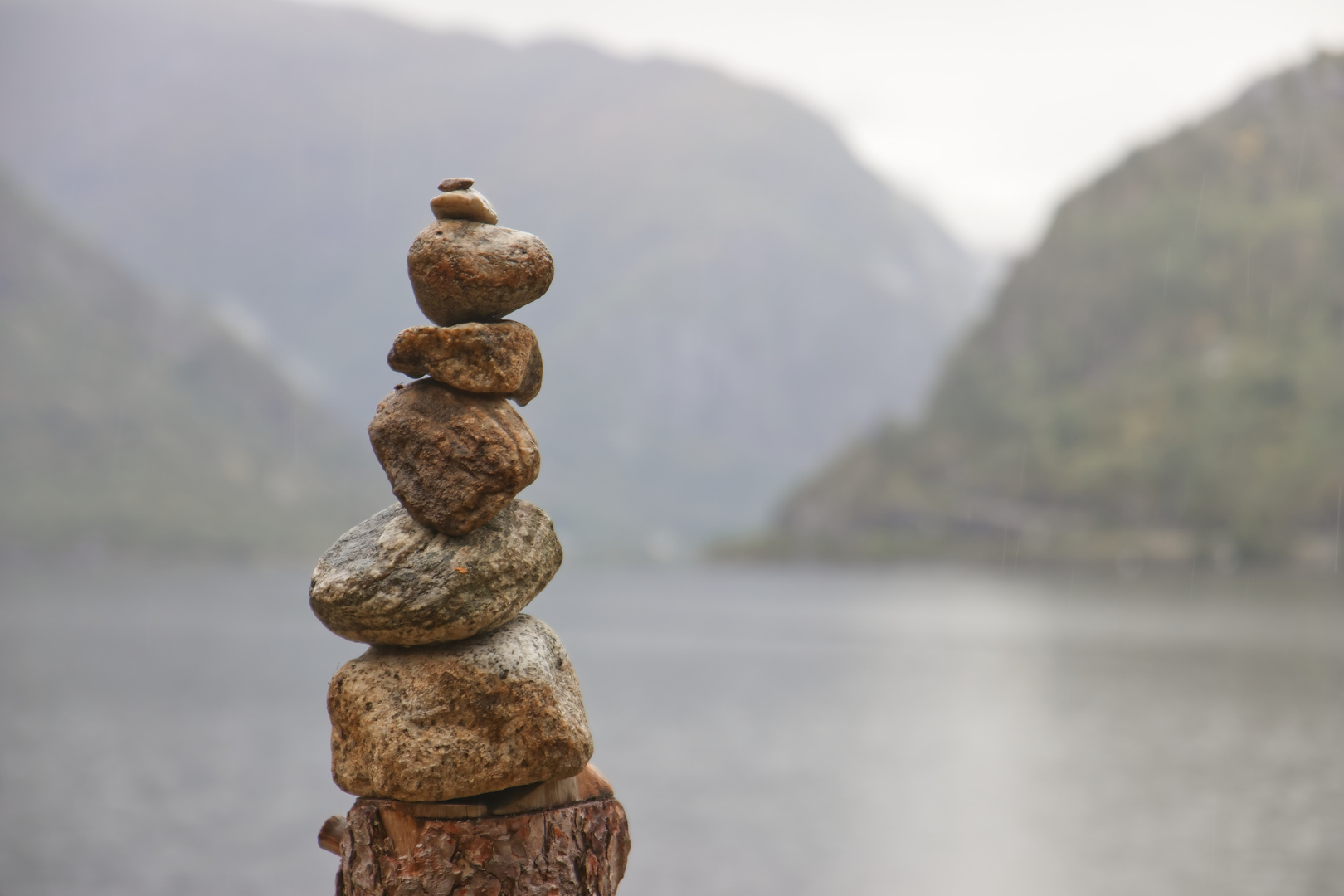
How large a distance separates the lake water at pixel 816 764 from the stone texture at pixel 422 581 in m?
29.2

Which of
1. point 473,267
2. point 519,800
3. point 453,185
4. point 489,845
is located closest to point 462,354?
point 473,267

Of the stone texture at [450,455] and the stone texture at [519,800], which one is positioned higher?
the stone texture at [450,455]

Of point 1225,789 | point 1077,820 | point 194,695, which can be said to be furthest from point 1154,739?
point 194,695

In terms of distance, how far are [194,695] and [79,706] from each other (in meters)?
9.58

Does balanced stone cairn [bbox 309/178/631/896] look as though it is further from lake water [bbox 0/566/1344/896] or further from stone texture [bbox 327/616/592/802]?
lake water [bbox 0/566/1344/896]

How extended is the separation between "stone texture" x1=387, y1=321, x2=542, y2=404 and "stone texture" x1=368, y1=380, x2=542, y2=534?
165mm

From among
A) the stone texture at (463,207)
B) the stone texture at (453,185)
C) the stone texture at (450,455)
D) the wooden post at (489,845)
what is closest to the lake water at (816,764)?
the wooden post at (489,845)

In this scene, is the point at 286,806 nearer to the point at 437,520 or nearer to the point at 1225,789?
the point at 1225,789

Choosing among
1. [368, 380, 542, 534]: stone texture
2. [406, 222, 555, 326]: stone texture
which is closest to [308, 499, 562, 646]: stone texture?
[368, 380, 542, 534]: stone texture

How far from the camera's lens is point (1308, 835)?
41.8 metres

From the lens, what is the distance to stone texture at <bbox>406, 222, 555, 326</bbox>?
896 centimetres

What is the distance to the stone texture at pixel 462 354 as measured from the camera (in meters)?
8.85

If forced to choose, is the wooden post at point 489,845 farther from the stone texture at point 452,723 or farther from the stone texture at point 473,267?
the stone texture at point 473,267

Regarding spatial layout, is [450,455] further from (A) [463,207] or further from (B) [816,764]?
(B) [816,764]
